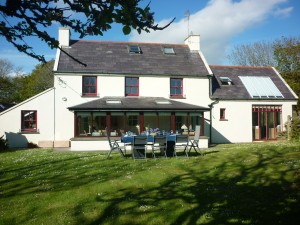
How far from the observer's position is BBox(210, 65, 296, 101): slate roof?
2382 cm

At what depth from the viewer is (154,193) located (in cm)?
747

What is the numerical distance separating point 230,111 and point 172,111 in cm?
621

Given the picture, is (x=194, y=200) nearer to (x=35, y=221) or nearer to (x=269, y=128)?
(x=35, y=221)

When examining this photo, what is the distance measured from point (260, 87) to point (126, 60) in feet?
37.2

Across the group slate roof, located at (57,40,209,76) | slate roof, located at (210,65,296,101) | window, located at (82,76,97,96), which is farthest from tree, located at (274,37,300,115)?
window, located at (82,76,97,96)

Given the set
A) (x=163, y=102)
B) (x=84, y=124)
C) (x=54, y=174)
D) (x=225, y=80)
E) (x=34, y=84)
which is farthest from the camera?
(x=34, y=84)

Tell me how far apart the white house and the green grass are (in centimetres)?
809

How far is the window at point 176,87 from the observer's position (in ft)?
75.8

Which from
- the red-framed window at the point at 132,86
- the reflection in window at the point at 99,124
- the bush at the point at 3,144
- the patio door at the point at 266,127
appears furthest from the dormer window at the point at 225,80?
the bush at the point at 3,144

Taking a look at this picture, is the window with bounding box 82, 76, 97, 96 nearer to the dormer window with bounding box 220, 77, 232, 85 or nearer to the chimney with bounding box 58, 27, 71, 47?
the chimney with bounding box 58, 27, 71, 47

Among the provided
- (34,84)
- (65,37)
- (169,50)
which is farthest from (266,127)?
(34,84)

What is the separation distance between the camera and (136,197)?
7117mm

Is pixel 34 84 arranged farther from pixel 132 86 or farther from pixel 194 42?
pixel 194 42

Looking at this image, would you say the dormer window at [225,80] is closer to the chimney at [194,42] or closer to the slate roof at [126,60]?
the slate roof at [126,60]
